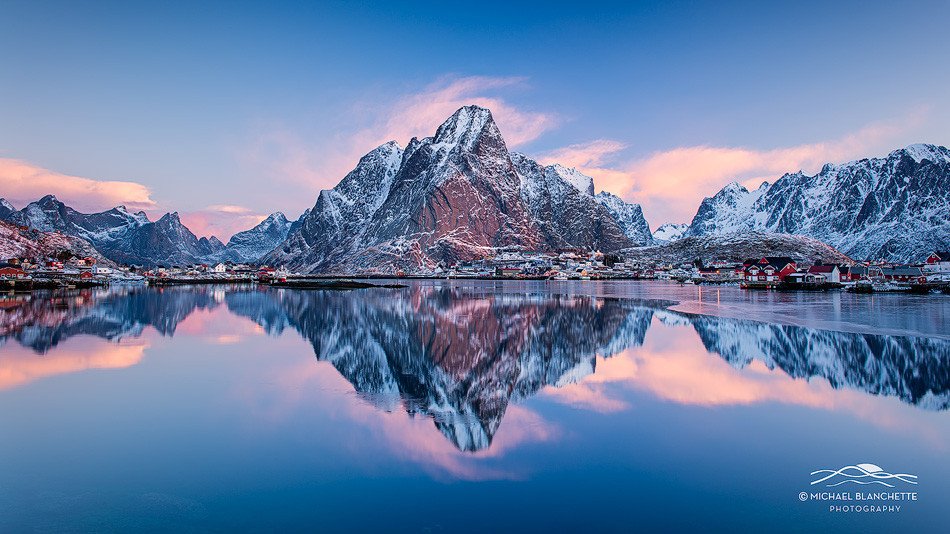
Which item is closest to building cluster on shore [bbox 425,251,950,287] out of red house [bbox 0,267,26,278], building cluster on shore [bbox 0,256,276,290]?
building cluster on shore [bbox 0,256,276,290]

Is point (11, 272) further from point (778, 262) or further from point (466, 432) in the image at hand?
point (778, 262)

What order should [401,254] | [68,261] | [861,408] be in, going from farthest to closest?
1. [401,254]
2. [68,261]
3. [861,408]

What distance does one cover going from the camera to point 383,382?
51.9ft

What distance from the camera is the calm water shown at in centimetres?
750

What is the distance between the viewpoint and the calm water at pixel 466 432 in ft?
24.6

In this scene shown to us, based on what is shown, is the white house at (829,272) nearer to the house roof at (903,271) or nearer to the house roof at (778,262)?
the house roof at (903,271)

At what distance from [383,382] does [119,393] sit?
266 inches

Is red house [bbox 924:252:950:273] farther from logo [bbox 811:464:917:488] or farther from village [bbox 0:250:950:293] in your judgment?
logo [bbox 811:464:917:488]

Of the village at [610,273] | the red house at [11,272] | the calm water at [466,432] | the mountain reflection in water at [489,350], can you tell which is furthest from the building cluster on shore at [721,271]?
the red house at [11,272]

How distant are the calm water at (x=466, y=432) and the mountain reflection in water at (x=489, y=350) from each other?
156mm

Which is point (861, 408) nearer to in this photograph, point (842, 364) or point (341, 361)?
point (842, 364)

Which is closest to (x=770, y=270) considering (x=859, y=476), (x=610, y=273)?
(x=610, y=273)

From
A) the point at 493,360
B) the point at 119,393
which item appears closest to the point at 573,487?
the point at 493,360

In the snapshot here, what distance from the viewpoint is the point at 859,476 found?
8906mm
